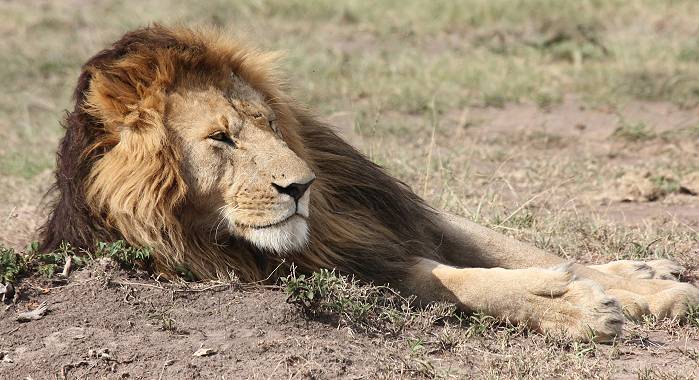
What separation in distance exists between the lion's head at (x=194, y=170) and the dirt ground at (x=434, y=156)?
150 millimetres

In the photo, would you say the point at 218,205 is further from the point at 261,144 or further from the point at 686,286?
the point at 686,286

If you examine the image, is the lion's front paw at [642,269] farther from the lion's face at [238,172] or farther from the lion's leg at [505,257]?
the lion's face at [238,172]

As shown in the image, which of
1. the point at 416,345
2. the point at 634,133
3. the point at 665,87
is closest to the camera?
the point at 416,345

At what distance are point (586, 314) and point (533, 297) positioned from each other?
18cm

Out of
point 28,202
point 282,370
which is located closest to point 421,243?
point 282,370

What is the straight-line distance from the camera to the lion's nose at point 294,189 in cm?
324

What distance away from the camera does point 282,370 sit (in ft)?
9.76

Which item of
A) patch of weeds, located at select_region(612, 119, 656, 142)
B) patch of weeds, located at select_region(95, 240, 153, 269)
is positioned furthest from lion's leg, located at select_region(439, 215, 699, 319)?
patch of weeds, located at select_region(612, 119, 656, 142)

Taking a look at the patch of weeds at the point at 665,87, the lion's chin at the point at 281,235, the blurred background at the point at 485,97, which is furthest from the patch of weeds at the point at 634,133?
the lion's chin at the point at 281,235

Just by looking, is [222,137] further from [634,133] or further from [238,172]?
[634,133]

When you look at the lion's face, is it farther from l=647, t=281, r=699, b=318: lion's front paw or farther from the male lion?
l=647, t=281, r=699, b=318: lion's front paw

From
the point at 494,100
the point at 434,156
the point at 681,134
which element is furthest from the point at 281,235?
the point at 494,100

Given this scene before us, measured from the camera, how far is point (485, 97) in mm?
7617

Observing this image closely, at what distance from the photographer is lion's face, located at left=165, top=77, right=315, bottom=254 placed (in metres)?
3.26
